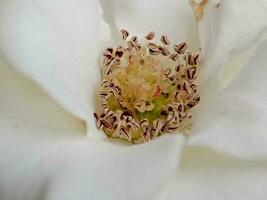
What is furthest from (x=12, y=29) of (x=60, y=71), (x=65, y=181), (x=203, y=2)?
(x=203, y=2)

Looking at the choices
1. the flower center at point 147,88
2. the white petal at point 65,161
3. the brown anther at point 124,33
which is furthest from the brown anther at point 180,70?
the white petal at point 65,161

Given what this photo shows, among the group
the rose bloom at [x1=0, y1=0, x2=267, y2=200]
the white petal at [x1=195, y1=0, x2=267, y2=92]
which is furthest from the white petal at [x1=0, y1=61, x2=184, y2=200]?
the white petal at [x1=195, y1=0, x2=267, y2=92]

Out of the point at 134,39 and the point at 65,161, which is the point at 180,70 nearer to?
the point at 134,39

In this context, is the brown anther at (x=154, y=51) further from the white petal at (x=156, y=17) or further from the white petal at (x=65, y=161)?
the white petal at (x=65, y=161)

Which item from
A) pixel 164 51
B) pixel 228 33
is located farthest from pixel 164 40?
pixel 228 33

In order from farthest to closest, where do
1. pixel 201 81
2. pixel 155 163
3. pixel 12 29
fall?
1. pixel 201 81
2. pixel 12 29
3. pixel 155 163

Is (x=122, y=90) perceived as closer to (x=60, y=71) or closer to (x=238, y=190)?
(x=60, y=71)
